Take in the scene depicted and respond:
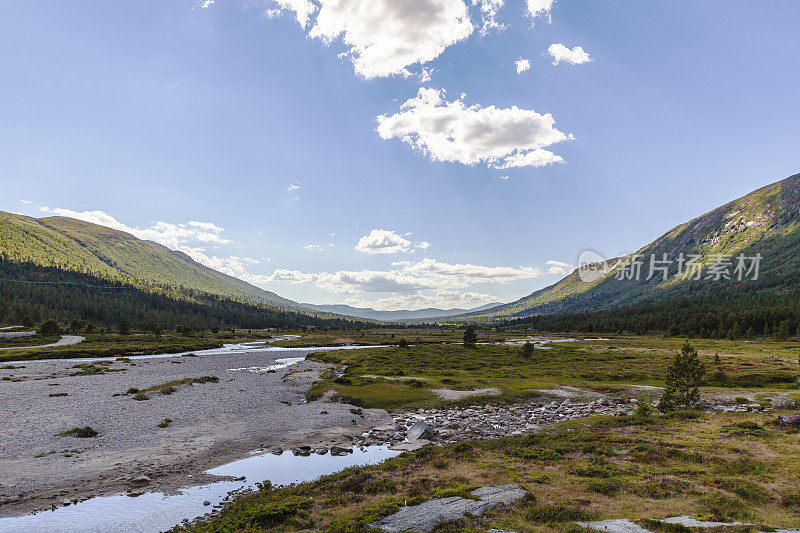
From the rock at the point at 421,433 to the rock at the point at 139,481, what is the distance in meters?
18.9

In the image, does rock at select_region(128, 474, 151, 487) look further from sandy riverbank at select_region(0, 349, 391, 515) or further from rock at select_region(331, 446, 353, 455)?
rock at select_region(331, 446, 353, 455)

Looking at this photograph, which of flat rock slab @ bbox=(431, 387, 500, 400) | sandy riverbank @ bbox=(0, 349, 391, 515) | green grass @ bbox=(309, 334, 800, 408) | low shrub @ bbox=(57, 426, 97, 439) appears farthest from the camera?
green grass @ bbox=(309, 334, 800, 408)

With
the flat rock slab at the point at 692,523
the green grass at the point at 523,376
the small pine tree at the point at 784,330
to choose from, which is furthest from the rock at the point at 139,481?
the small pine tree at the point at 784,330

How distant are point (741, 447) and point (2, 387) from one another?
83.6 m

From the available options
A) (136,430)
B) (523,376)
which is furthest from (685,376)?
(136,430)

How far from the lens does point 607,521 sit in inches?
580

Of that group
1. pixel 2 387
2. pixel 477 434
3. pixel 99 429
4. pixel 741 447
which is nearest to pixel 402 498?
pixel 477 434

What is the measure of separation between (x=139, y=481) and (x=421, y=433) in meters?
20.1

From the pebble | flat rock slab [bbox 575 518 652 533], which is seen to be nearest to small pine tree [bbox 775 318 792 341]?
the pebble

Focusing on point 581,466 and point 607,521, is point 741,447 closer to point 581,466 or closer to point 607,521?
point 581,466

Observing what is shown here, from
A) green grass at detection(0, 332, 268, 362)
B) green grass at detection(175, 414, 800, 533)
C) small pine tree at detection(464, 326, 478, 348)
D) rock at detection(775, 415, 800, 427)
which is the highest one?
rock at detection(775, 415, 800, 427)

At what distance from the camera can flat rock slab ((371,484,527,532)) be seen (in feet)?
49.4

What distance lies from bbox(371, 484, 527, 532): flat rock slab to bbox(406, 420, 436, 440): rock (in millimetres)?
13577

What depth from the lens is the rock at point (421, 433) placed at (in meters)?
31.3
